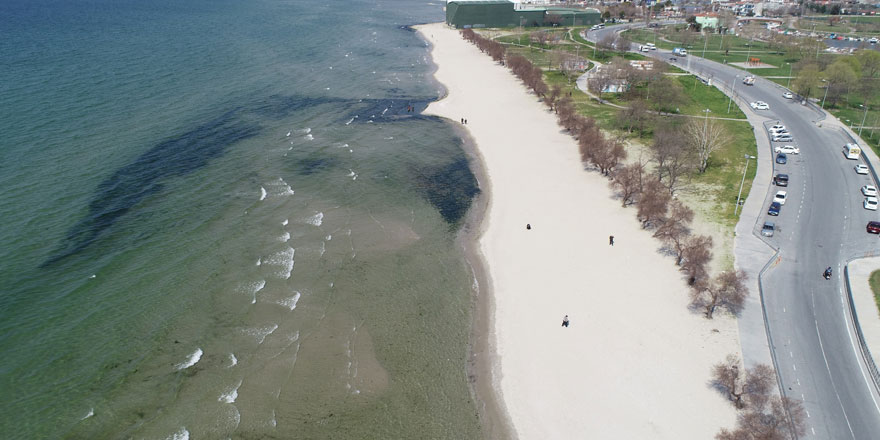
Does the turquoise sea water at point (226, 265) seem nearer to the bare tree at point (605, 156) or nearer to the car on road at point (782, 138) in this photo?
Result: the bare tree at point (605, 156)

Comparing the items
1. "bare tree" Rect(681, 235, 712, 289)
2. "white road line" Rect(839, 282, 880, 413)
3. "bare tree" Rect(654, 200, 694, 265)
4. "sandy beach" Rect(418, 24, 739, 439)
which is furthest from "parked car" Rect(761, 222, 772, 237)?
"sandy beach" Rect(418, 24, 739, 439)

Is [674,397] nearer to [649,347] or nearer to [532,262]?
[649,347]

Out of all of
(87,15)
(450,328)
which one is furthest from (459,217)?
(87,15)

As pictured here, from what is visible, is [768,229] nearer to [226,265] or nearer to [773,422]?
[773,422]

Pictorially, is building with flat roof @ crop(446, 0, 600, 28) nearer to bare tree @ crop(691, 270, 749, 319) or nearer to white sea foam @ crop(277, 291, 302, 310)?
white sea foam @ crop(277, 291, 302, 310)

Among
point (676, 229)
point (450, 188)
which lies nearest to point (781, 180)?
point (676, 229)

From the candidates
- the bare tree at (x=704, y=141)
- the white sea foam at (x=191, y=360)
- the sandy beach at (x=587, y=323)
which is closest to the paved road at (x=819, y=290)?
the sandy beach at (x=587, y=323)

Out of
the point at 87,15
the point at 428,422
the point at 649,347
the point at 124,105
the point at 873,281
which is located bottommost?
the point at 428,422
